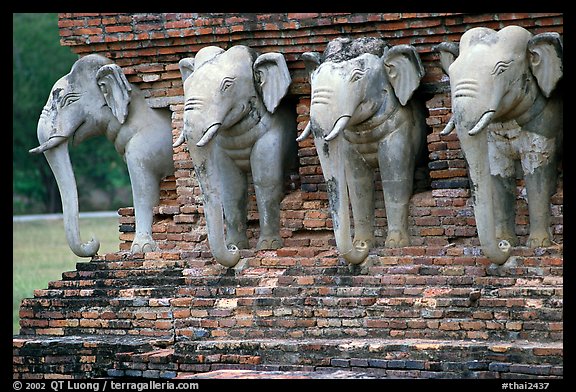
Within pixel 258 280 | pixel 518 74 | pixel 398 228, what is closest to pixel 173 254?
pixel 258 280

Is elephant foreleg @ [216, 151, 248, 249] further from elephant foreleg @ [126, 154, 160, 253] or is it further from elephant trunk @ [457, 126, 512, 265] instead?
elephant trunk @ [457, 126, 512, 265]

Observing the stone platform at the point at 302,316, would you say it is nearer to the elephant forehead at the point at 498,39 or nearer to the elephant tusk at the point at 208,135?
the elephant tusk at the point at 208,135

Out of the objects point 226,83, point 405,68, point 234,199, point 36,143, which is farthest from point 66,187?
point 36,143

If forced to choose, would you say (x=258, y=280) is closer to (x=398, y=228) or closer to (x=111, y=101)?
(x=398, y=228)

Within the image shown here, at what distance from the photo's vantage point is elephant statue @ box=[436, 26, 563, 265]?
12.8 meters

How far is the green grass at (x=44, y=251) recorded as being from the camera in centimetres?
2430

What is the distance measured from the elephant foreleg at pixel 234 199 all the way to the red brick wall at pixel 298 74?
0.15 m

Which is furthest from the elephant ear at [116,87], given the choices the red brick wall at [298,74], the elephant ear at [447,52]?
the elephant ear at [447,52]

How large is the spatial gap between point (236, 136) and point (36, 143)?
25.1 meters

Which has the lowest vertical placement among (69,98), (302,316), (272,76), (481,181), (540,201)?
(302,316)

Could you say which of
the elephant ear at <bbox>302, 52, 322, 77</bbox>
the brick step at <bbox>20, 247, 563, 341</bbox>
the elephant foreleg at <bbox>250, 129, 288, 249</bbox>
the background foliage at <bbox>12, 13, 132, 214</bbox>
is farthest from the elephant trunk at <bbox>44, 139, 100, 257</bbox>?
the background foliage at <bbox>12, 13, 132, 214</bbox>

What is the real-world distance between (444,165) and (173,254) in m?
2.54

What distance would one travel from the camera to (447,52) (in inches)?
527

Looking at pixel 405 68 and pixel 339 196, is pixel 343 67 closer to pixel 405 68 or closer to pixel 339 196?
pixel 405 68
